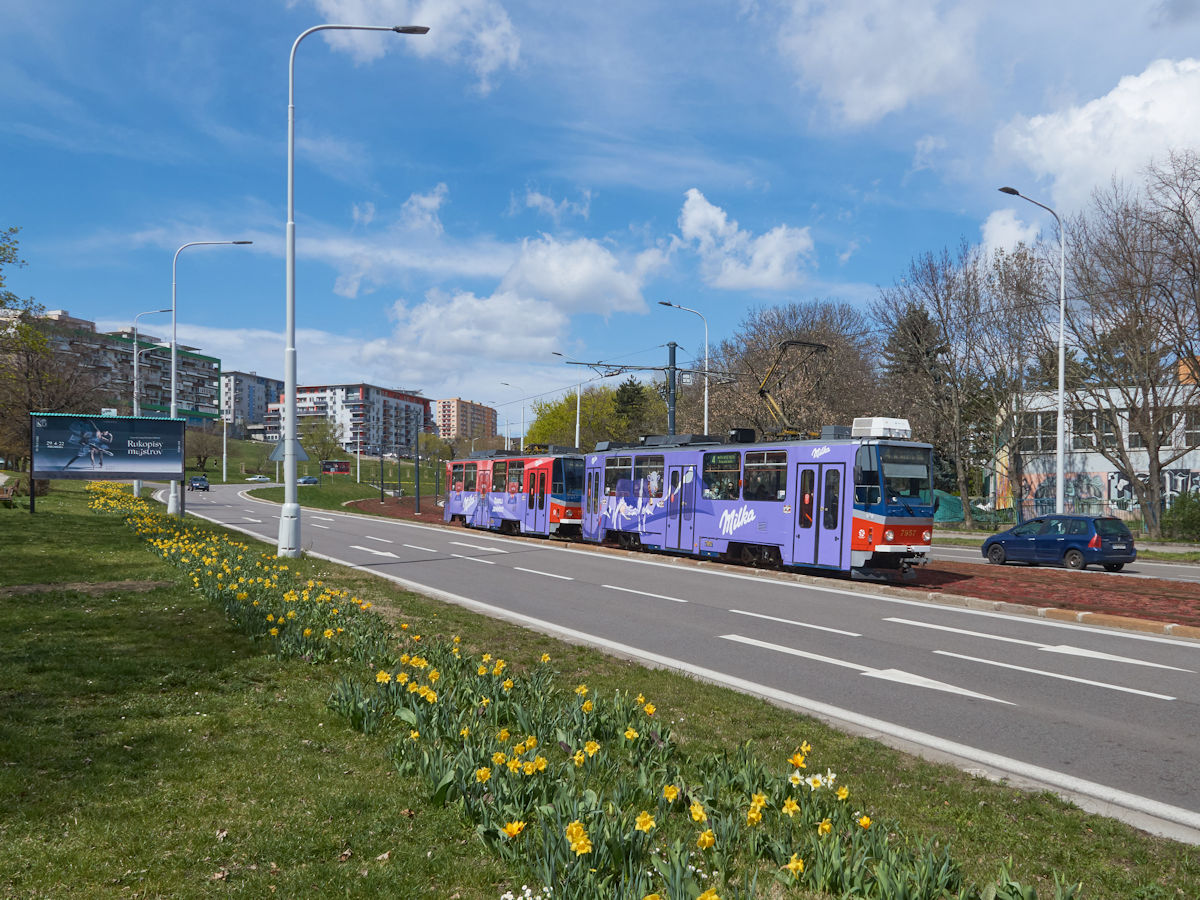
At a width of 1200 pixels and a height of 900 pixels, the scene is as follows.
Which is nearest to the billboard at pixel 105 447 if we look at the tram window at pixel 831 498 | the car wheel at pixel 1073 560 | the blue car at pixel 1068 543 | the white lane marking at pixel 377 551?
the white lane marking at pixel 377 551

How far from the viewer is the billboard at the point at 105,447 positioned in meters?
22.7

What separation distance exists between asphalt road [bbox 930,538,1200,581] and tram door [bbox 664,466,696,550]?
7329 millimetres

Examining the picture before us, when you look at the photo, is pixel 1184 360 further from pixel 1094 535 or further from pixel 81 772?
pixel 81 772

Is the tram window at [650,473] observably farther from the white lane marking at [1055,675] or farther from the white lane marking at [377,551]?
the white lane marking at [1055,675]

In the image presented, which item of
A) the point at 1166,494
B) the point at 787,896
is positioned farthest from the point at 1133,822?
the point at 1166,494

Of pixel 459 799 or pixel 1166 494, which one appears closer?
pixel 459 799

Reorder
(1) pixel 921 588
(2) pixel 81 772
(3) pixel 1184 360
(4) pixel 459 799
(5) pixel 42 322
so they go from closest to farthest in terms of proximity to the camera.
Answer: (4) pixel 459 799, (2) pixel 81 772, (1) pixel 921 588, (5) pixel 42 322, (3) pixel 1184 360

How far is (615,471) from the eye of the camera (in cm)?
2503

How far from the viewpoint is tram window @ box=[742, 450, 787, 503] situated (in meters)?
18.2

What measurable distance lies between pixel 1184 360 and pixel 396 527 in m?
29.5

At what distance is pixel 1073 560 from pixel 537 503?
54.2 ft

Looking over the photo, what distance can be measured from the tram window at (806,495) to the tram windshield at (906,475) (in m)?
1.49

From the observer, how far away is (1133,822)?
4867 mm

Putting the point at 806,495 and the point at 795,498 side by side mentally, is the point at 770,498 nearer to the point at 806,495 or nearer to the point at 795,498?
the point at 795,498
